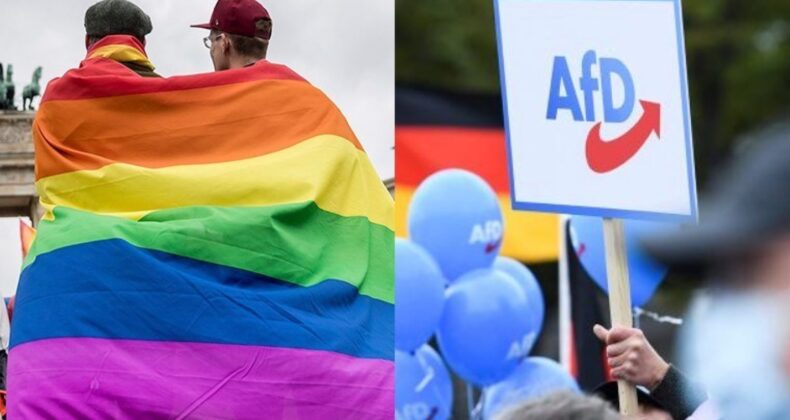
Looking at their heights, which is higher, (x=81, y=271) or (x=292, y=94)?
(x=292, y=94)

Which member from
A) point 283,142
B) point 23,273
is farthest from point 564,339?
point 23,273

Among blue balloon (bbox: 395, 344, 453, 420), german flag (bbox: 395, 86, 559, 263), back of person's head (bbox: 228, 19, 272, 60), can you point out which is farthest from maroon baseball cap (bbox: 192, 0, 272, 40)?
blue balloon (bbox: 395, 344, 453, 420)

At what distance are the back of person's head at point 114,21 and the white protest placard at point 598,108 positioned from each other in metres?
1.86

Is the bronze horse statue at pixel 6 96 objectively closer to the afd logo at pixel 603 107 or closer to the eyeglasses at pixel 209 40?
the eyeglasses at pixel 209 40

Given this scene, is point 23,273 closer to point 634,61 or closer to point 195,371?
point 195,371

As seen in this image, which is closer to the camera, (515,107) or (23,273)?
(515,107)

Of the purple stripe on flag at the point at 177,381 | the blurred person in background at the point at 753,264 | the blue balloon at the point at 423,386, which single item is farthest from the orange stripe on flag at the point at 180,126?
the blurred person in background at the point at 753,264

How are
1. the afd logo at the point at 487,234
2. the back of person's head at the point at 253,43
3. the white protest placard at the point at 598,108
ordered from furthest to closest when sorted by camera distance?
the afd logo at the point at 487,234
the back of person's head at the point at 253,43
the white protest placard at the point at 598,108

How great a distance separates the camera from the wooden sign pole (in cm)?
278

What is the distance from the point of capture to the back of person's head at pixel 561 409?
1.64 meters

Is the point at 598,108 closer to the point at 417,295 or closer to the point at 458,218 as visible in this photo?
the point at 417,295

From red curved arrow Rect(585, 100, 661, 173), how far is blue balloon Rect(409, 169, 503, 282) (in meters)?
3.48

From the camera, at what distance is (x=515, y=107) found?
302 cm

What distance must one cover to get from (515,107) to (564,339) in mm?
3681
